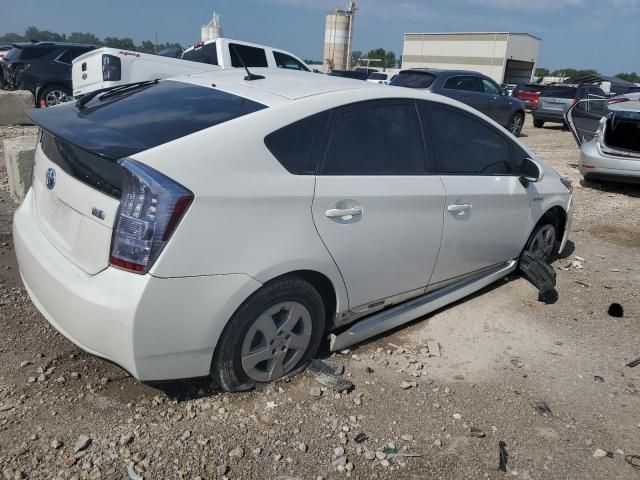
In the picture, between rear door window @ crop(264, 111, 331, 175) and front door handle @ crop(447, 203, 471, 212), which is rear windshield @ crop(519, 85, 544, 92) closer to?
front door handle @ crop(447, 203, 471, 212)

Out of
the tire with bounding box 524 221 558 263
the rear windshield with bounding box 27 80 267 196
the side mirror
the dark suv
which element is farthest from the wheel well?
the dark suv

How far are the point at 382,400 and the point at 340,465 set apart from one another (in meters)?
0.58

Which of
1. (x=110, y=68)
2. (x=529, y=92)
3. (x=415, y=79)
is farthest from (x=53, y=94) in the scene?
(x=529, y=92)

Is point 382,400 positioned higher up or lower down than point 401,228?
lower down

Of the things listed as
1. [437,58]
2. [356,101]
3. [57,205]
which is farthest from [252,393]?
[437,58]

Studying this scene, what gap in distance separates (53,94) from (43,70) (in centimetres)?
61

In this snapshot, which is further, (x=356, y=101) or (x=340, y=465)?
(x=356, y=101)

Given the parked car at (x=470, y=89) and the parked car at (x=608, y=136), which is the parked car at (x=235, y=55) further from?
the parked car at (x=608, y=136)

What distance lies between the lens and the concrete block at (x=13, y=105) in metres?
11.1

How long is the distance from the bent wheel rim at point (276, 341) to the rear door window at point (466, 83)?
36.6 ft

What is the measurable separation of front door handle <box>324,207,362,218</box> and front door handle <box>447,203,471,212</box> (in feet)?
2.75

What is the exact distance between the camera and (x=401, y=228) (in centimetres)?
322

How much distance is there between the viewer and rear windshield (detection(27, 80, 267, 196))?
8.14 feet

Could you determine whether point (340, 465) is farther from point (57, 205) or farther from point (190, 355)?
point (57, 205)
